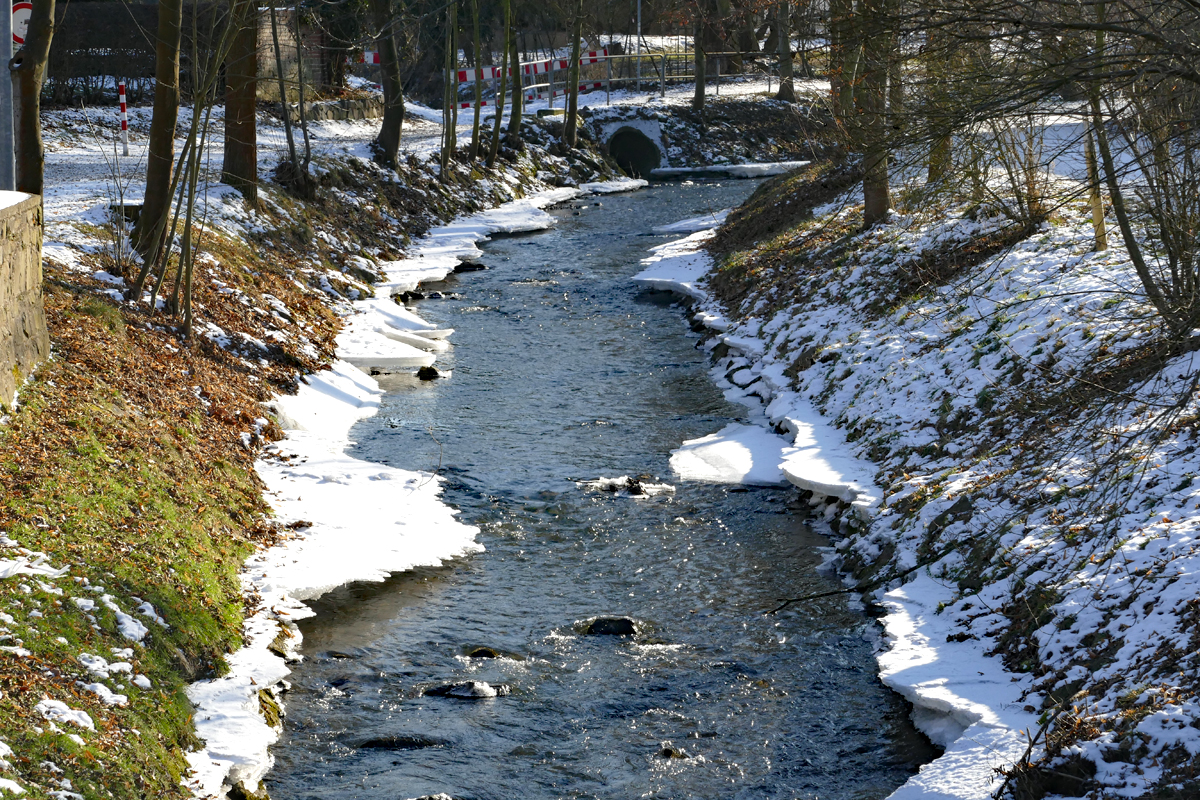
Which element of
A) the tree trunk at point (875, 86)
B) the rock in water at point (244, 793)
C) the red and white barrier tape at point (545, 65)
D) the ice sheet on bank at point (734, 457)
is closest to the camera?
the tree trunk at point (875, 86)

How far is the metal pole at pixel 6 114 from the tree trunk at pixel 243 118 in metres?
7.66

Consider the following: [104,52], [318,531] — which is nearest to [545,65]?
[104,52]

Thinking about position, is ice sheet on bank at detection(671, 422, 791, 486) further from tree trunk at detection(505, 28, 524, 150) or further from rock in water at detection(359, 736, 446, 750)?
tree trunk at detection(505, 28, 524, 150)

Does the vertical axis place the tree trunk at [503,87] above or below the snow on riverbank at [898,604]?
above

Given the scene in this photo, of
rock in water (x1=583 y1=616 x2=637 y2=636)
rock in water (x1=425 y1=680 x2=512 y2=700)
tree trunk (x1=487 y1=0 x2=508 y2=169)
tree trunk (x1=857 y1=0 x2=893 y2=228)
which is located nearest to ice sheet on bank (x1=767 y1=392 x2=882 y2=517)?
rock in water (x1=583 y1=616 x2=637 y2=636)

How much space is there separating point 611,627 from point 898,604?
7.63 feet

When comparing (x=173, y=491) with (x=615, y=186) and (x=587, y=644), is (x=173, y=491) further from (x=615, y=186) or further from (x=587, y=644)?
(x=615, y=186)

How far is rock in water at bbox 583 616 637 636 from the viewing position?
904 centimetres

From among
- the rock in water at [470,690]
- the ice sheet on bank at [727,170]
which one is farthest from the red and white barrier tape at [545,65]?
the rock in water at [470,690]

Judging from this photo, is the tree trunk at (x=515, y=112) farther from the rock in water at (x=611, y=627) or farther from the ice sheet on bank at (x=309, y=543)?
the rock in water at (x=611, y=627)

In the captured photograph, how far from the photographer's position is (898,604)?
9.12 metres

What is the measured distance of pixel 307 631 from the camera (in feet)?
29.8

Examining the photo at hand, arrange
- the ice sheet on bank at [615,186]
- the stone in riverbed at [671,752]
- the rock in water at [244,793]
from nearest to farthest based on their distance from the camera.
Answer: the rock in water at [244,793] < the stone in riverbed at [671,752] < the ice sheet on bank at [615,186]

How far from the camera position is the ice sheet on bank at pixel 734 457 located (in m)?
12.5
